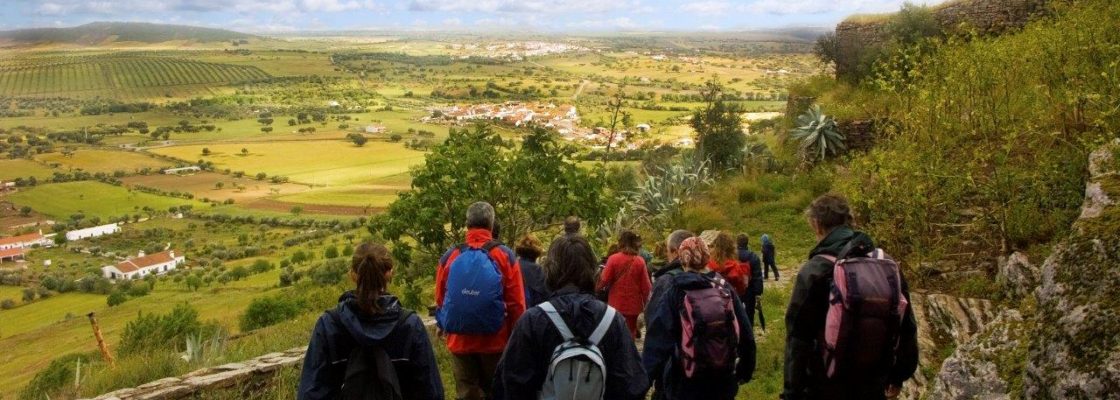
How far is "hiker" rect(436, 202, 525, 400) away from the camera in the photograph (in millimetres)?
3789

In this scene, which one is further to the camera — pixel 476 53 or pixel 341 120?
pixel 476 53

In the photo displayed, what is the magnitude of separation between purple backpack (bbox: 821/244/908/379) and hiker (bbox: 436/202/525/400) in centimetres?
167

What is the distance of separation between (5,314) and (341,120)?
51667 millimetres

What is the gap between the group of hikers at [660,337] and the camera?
2852 millimetres

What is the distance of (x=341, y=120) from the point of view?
8506 centimetres

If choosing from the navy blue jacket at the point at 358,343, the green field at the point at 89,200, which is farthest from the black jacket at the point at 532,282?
the green field at the point at 89,200

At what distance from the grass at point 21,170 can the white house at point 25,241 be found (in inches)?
594

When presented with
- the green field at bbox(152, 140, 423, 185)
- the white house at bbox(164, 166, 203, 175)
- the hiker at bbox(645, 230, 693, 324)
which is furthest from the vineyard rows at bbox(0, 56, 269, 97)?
the hiker at bbox(645, 230, 693, 324)

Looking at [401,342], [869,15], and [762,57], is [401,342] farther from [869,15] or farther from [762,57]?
[762,57]

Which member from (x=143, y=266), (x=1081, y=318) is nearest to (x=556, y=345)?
(x=1081, y=318)

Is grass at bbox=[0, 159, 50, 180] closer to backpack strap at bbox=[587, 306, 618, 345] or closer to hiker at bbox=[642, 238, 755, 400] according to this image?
hiker at bbox=[642, 238, 755, 400]

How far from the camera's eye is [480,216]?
12.9 ft

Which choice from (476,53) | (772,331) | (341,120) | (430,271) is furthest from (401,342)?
(476,53)

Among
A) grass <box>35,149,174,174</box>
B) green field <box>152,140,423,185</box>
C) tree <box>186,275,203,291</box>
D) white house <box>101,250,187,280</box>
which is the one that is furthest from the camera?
grass <box>35,149,174,174</box>
